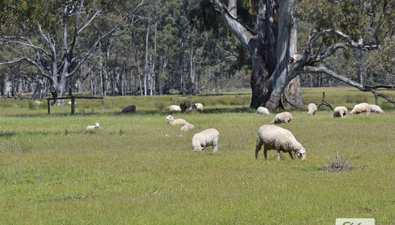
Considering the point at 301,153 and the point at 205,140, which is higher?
the point at 205,140

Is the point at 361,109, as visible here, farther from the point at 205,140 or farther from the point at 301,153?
the point at 301,153

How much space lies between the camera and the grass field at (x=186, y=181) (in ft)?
A: 28.7

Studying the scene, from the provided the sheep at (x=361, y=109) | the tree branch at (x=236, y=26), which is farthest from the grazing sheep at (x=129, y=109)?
the sheep at (x=361, y=109)

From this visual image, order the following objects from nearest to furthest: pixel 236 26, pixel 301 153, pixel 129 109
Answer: pixel 301 153
pixel 236 26
pixel 129 109

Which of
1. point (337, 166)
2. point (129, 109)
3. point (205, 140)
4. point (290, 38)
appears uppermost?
point (290, 38)

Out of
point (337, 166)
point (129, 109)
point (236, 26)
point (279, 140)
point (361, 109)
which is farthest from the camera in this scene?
point (129, 109)

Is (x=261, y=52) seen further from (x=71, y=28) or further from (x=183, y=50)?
(x=183, y=50)

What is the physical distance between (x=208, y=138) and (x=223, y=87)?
353 ft

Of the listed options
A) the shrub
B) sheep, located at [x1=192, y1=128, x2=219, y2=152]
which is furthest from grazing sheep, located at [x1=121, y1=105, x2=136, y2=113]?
the shrub

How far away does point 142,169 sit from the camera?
1359cm

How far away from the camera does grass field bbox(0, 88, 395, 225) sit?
8.74 metres

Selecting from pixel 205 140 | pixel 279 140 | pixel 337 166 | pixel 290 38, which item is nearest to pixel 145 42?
pixel 290 38

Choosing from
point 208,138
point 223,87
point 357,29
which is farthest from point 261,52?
point 223,87

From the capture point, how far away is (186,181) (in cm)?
1178
